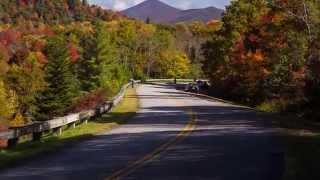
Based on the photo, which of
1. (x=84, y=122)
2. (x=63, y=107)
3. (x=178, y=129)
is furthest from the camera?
(x=63, y=107)

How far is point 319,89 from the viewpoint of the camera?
37938 millimetres

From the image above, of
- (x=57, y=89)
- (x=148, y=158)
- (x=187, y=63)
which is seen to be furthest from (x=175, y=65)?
(x=148, y=158)

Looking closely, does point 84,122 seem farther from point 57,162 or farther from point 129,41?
point 129,41

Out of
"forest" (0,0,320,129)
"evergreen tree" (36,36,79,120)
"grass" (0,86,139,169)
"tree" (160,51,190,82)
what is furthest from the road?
"tree" (160,51,190,82)

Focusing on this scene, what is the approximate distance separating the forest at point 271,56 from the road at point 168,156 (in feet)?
42.1

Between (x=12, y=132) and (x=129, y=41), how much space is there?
493 feet

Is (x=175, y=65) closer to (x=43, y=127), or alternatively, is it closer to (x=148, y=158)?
(x=43, y=127)

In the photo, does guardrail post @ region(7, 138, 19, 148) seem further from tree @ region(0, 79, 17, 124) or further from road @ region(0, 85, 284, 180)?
tree @ region(0, 79, 17, 124)

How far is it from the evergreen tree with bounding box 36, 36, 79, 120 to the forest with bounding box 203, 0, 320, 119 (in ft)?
65.3

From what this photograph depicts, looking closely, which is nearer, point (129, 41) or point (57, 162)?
point (57, 162)

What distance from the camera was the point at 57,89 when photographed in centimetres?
8900

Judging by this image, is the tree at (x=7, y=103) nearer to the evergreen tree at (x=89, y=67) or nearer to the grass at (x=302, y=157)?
the evergreen tree at (x=89, y=67)

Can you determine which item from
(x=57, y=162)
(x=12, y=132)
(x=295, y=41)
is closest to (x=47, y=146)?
(x=12, y=132)

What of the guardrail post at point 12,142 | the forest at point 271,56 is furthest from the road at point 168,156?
the forest at point 271,56
